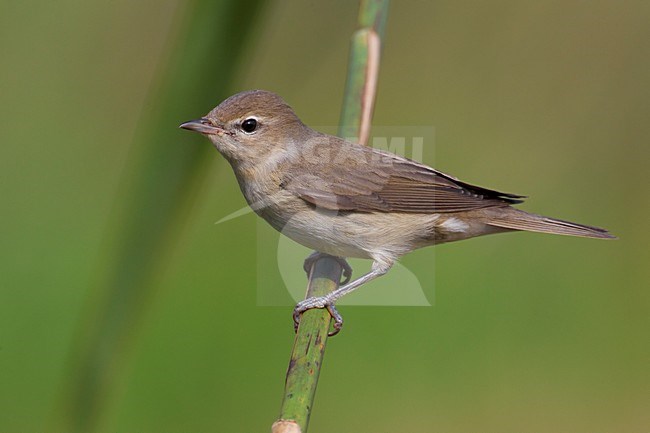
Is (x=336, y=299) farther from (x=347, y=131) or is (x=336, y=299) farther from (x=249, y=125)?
(x=249, y=125)

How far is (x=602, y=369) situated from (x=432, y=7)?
2.70 meters

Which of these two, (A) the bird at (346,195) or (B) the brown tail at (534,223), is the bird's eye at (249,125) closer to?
(A) the bird at (346,195)

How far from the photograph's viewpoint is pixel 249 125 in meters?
2.83

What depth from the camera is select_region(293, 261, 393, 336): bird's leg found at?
2.29 meters

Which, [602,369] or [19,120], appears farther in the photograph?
[19,120]

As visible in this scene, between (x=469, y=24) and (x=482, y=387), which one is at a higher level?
(x=469, y=24)

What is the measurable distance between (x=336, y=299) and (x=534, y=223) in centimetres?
82

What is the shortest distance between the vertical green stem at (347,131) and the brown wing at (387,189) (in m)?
0.23

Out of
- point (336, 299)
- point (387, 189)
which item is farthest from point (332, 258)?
point (387, 189)

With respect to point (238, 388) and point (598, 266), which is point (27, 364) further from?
point (598, 266)

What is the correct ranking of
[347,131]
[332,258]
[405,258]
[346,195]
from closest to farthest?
[347,131] < [332,258] < [346,195] < [405,258]

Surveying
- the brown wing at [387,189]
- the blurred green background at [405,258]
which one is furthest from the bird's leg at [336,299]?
the blurred green background at [405,258]

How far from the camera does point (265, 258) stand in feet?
11.2

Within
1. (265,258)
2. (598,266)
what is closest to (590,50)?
(598,266)
